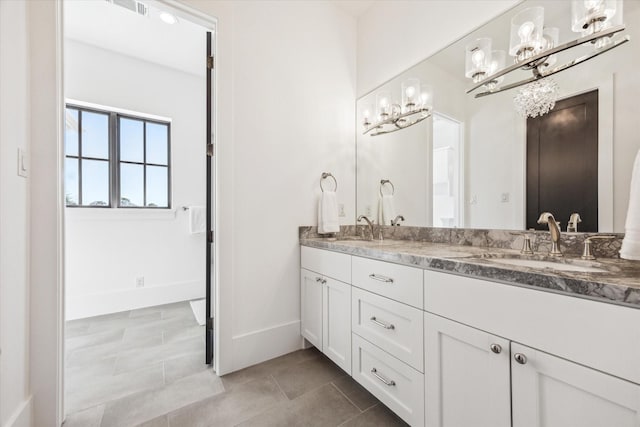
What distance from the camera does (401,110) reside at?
1941 mm

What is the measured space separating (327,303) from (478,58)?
66.7 inches

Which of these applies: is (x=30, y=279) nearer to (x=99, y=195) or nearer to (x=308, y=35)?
(x=99, y=195)

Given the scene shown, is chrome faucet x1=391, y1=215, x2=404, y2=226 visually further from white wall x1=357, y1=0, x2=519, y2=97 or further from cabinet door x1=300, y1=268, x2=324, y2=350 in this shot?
white wall x1=357, y1=0, x2=519, y2=97

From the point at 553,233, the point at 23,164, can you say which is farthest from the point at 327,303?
the point at 23,164

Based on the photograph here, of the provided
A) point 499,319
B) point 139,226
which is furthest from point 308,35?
point 139,226

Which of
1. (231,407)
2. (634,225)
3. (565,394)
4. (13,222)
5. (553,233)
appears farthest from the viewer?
(231,407)

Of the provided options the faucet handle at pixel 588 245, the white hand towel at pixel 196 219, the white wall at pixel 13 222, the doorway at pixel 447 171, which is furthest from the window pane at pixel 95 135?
the faucet handle at pixel 588 245

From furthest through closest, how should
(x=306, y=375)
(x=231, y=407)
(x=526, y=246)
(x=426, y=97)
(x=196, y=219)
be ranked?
(x=196, y=219)
(x=426, y=97)
(x=306, y=375)
(x=231, y=407)
(x=526, y=246)

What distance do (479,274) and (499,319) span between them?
0.15 m

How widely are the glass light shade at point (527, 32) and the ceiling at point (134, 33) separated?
2.22 metres

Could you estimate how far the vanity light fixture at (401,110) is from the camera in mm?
1804

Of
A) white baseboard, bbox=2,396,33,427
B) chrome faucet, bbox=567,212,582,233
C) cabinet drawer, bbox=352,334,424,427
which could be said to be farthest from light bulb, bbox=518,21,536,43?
white baseboard, bbox=2,396,33,427

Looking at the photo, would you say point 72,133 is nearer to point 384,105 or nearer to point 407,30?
point 384,105

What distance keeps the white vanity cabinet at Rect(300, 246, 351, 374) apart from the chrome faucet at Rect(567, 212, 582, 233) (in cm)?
105
